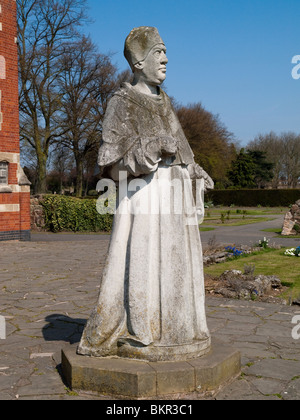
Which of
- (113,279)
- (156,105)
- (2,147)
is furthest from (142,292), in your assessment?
(2,147)

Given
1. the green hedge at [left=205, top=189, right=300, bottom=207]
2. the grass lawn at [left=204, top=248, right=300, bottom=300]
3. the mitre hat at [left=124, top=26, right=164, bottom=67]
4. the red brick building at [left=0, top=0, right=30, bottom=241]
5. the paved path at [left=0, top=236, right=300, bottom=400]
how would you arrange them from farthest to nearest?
the green hedge at [left=205, top=189, right=300, bottom=207]
the red brick building at [left=0, top=0, right=30, bottom=241]
the grass lawn at [left=204, top=248, right=300, bottom=300]
the paved path at [left=0, top=236, right=300, bottom=400]
the mitre hat at [left=124, top=26, right=164, bottom=67]

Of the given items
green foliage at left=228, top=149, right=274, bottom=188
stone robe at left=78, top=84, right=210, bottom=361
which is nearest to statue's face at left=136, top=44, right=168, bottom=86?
stone robe at left=78, top=84, right=210, bottom=361

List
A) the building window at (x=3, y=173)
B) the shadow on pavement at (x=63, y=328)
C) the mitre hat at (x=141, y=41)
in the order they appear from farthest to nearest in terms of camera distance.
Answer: the building window at (x=3, y=173) → the shadow on pavement at (x=63, y=328) → the mitre hat at (x=141, y=41)

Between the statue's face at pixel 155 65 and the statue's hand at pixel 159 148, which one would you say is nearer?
the statue's hand at pixel 159 148

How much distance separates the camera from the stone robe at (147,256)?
138 inches

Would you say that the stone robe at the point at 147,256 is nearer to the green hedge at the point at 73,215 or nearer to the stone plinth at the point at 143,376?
the stone plinth at the point at 143,376

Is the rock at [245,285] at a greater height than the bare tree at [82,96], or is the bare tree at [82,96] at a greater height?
the bare tree at [82,96]

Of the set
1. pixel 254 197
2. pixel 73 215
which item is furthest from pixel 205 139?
pixel 73 215

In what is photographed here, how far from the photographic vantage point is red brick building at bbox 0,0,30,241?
622 inches

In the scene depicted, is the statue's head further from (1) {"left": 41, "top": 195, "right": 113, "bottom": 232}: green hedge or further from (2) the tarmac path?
(1) {"left": 41, "top": 195, "right": 113, "bottom": 232}: green hedge

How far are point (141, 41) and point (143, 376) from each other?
2.52 metres

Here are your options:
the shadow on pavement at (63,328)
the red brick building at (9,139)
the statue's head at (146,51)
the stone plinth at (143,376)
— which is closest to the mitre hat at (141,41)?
the statue's head at (146,51)

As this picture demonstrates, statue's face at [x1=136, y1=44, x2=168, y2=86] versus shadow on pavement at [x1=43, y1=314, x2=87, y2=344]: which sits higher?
statue's face at [x1=136, y1=44, x2=168, y2=86]
